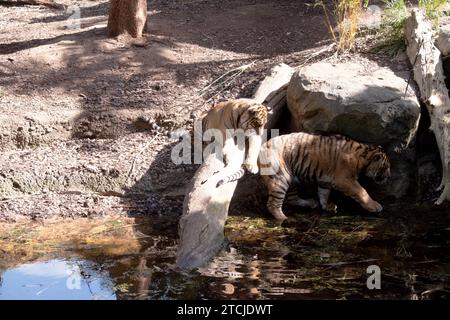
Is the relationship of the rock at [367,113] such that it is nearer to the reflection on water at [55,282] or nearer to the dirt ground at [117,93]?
the dirt ground at [117,93]

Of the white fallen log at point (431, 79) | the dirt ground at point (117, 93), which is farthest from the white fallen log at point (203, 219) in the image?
the white fallen log at point (431, 79)

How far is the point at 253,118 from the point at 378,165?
1.27 metres

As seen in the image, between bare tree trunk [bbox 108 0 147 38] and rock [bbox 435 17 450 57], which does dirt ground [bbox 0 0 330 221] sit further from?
rock [bbox 435 17 450 57]

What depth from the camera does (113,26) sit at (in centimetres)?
940

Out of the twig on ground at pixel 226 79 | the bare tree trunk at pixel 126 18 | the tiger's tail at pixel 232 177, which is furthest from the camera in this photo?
the bare tree trunk at pixel 126 18

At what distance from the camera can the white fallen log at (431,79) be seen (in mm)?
6345

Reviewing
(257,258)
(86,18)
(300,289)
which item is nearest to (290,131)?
(257,258)

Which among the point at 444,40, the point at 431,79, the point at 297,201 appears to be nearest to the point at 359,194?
the point at 297,201

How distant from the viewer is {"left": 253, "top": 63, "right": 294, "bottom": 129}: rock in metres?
7.29

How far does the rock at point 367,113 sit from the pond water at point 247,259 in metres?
0.72

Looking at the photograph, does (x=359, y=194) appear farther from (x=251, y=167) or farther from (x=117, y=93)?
(x=117, y=93)

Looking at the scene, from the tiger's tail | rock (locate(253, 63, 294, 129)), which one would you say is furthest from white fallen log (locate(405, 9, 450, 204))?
the tiger's tail

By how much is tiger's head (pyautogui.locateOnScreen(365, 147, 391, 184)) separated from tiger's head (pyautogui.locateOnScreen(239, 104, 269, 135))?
1.08 m
